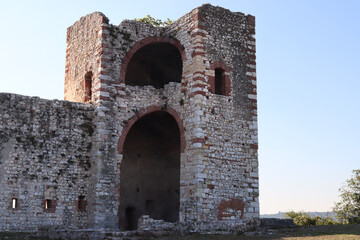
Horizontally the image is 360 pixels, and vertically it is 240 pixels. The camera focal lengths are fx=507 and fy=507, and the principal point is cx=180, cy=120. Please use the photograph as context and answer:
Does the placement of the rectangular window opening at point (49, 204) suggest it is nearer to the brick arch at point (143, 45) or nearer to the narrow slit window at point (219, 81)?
the brick arch at point (143, 45)

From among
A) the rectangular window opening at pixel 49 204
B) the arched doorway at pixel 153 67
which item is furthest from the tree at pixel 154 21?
the rectangular window opening at pixel 49 204

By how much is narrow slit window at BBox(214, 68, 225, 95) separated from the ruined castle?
40 mm

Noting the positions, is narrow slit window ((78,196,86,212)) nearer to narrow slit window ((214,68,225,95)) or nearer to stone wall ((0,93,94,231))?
stone wall ((0,93,94,231))

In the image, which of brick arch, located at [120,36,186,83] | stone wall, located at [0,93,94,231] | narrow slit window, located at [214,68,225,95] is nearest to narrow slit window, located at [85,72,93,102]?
stone wall, located at [0,93,94,231]

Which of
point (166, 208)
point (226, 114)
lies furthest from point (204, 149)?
point (166, 208)

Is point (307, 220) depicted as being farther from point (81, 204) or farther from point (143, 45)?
point (81, 204)

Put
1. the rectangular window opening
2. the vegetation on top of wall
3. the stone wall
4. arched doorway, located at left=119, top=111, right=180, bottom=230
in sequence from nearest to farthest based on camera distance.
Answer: the stone wall → the rectangular window opening → arched doorway, located at left=119, top=111, right=180, bottom=230 → the vegetation on top of wall

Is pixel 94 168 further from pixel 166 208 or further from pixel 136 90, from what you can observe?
pixel 166 208

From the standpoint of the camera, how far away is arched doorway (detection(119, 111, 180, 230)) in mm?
22469

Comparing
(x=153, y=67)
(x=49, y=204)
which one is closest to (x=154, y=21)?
(x=153, y=67)

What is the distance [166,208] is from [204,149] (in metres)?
5.22

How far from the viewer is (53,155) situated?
18625 mm

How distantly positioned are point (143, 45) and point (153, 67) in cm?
258

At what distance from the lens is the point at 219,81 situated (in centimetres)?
2048
